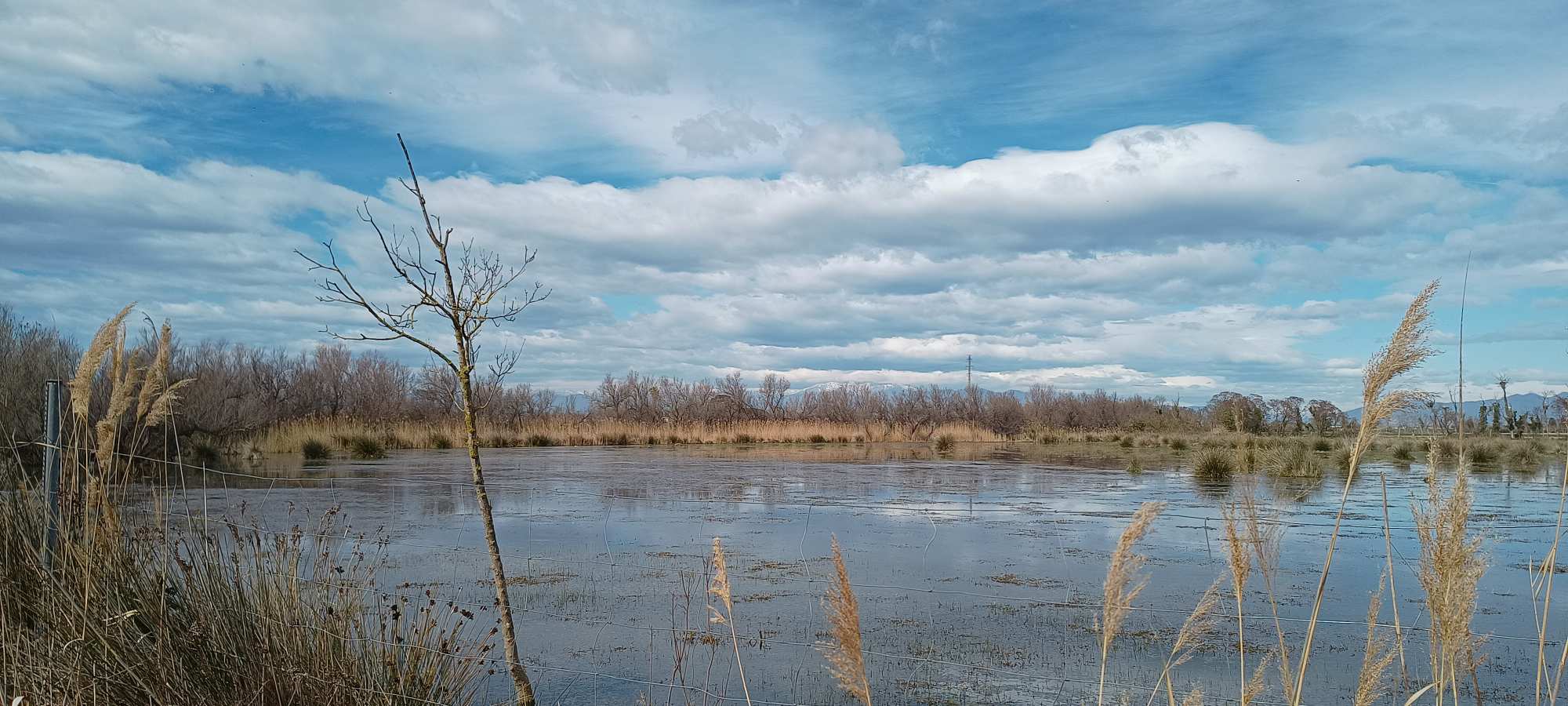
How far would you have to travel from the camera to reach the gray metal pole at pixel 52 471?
4047 mm

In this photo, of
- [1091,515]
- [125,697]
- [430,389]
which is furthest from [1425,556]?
[430,389]

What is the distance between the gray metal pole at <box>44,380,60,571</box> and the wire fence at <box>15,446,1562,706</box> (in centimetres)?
12

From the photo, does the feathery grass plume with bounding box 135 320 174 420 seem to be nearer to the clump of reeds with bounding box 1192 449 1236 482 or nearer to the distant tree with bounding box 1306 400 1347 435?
the clump of reeds with bounding box 1192 449 1236 482

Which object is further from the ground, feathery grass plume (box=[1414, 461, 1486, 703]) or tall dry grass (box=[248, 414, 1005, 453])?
feathery grass plume (box=[1414, 461, 1486, 703])

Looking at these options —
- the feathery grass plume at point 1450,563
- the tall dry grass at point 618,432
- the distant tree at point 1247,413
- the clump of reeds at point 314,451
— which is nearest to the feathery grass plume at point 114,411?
the feathery grass plume at point 1450,563

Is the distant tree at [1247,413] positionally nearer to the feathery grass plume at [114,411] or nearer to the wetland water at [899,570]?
the wetland water at [899,570]

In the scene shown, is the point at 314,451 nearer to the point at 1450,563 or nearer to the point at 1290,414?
the point at 1450,563

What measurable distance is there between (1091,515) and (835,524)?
3196 millimetres

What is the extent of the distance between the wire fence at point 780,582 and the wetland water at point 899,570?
3cm

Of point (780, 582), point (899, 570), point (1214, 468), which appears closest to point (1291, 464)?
point (1214, 468)

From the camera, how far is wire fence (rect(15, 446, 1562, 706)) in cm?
471

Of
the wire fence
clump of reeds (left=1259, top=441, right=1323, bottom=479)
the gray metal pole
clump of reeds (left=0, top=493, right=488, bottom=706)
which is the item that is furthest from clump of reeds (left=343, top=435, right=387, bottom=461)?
clump of reeds (left=0, top=493, right=488, bottom=706)

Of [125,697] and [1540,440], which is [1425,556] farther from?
[1540,440]

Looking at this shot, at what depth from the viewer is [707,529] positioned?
1045 cm
